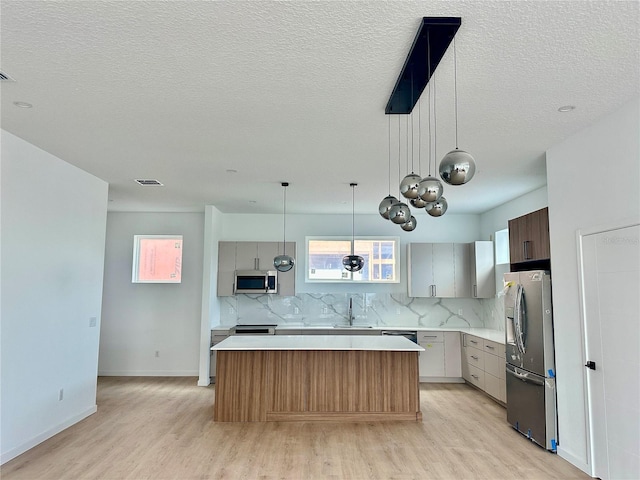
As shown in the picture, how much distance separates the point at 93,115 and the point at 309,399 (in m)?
3.67

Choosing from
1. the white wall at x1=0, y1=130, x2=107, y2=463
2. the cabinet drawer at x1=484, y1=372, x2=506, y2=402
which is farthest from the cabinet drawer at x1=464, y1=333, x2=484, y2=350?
the white wall at x1=0, y1=130, x2=107, y2=463

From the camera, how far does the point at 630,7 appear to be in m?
2.03

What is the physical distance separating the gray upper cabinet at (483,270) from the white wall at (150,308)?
4.66 metres

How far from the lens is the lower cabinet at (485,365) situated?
553 centimetres

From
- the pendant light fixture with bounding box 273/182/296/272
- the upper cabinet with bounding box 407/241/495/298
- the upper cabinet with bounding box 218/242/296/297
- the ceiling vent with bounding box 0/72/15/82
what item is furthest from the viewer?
the upper cabinet with bounding box 218/242/296/297

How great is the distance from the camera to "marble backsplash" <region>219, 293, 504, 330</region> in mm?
7613

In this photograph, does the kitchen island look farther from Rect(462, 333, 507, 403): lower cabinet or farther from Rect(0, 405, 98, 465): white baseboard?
Rect(0, 405, 98, 465): white baseboard

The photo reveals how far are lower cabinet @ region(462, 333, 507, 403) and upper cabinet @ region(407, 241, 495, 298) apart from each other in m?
0.80

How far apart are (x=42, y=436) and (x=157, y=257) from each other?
3900 millimetres

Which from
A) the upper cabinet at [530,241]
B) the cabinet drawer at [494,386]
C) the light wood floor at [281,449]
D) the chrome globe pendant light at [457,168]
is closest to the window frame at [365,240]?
the cabinet drawer at [494,386]

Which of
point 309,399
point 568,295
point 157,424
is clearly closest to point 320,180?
point 309,399

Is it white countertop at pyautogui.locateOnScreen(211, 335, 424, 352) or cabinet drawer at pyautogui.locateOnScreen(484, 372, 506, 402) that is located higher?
white countertop at pyautogui.locateOnScreen(211, 335, 424, 352)

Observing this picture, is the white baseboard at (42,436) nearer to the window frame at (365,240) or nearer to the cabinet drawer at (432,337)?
the window frame at (365,240)

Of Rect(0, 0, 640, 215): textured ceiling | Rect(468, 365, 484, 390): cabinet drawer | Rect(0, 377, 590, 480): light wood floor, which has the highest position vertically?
Rect(0, 0, 640, 215): textured ceiling
